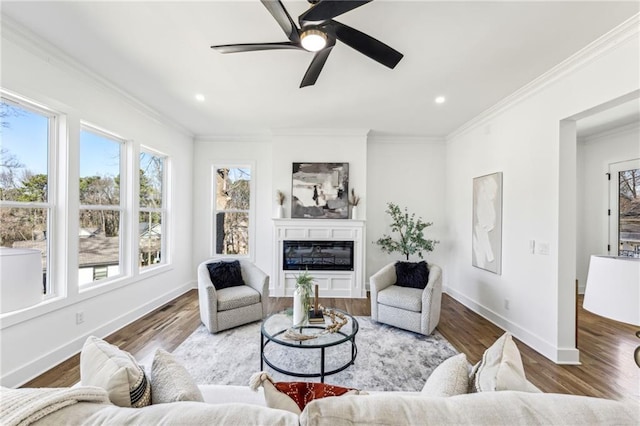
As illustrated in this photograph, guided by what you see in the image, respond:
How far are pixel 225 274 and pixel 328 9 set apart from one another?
3021mm

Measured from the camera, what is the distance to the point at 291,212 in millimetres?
4578

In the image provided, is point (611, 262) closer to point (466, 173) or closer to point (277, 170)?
point (466, 173)

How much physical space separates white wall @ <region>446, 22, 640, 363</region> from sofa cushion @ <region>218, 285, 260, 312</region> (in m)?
3.10

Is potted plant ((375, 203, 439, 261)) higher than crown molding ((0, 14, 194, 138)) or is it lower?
lower

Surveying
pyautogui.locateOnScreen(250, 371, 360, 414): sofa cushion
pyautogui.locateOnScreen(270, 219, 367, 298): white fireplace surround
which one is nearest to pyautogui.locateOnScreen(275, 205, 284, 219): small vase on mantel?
pyautogui.locateOnScreen(270, 219, 367, 298): white fireplace surround

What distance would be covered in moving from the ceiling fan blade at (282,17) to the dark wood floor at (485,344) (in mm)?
3082

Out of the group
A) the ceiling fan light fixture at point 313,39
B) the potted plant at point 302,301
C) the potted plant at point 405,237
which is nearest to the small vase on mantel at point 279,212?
the potted plant at point 405,237

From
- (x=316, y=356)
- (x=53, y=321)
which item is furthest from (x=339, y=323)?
(x=53, y=321)

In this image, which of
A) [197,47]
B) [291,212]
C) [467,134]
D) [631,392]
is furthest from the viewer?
[291,212]

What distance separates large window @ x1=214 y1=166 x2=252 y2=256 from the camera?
4922mm

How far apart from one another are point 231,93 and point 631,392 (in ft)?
15.3


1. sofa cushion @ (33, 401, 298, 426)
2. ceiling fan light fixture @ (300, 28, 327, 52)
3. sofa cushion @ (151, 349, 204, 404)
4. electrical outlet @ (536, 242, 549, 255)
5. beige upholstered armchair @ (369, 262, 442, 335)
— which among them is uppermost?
ceiling fan light fixture @ (300, 28, 327, 52)

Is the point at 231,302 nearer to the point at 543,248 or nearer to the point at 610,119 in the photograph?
the point at 543,248

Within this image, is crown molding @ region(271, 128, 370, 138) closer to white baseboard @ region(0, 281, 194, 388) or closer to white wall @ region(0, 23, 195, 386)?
white wall @ region(0, 23, 195, 386)
